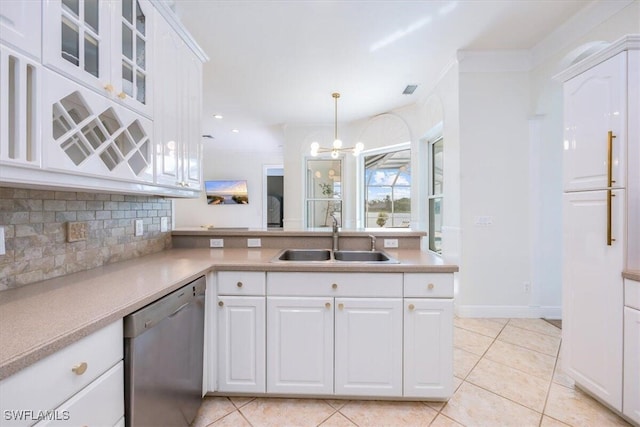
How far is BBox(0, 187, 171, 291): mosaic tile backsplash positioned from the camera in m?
1.11

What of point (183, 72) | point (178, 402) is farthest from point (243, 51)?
point (178, 402)

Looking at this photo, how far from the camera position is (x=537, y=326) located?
269cm

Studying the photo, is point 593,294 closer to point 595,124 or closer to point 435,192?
point 595,124

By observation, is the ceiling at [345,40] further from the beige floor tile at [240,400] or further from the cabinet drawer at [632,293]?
the beige floor tile at [240,400]

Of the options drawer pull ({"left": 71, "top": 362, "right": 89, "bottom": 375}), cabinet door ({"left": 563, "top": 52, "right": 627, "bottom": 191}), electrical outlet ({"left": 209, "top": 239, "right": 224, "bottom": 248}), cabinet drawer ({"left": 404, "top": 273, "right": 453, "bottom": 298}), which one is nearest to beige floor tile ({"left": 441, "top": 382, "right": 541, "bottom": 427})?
cabinet drawer ({"left": 404, "top": 273, "right": 453, "bottom": 298})

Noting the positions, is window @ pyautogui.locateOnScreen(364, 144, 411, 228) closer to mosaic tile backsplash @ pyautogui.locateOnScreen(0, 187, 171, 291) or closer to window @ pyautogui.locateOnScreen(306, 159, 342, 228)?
window @ pyautogui.locateOnScreen(306, 159, 342, 228)

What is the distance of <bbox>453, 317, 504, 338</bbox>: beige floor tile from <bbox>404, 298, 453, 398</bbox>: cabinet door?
130 centimetres

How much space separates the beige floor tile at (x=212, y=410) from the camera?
150 cm

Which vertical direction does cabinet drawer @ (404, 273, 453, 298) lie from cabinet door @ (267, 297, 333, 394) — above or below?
above

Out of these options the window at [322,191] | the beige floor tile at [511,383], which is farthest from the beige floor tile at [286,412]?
the window at [322,191]

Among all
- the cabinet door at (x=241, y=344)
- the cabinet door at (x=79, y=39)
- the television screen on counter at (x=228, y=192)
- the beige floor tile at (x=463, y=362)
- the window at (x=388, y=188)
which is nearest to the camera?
the cabinet door at (x=79, y=39)

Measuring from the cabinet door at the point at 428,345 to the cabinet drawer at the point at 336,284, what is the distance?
0.14 m

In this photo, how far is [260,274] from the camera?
62.4 inches

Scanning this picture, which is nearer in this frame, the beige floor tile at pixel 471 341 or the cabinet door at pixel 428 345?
the cabinet door at pixel 428 345
